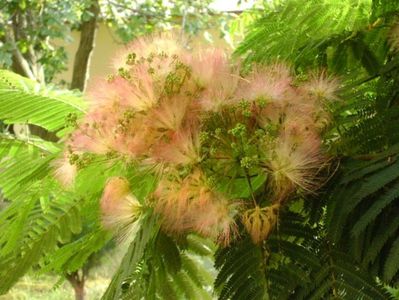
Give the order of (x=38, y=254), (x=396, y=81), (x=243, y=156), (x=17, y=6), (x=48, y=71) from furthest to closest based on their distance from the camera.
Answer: (x=48, y=71) < (x=17, y=6) < (x=38, y=254) < (x=396, y=81) < (x=243, y=156)

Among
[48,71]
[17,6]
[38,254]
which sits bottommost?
[48,71]

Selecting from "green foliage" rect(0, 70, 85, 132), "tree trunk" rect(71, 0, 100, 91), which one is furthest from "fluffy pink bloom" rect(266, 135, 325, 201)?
"tree trunk" rect(71, 0, 100, 91)

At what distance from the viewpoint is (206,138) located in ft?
1.53

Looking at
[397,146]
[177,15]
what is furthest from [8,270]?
[177,15]

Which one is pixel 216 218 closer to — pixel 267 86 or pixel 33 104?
pixel 267 86

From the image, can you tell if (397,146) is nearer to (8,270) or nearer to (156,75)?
(156,75)

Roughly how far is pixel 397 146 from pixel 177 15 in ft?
10.5

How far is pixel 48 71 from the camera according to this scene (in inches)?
140

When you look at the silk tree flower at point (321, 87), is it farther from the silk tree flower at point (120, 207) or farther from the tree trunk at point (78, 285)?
the tree trunk at point (78, 285)

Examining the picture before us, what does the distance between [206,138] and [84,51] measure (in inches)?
123

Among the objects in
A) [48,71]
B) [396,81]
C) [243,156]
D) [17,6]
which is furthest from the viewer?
[48,71]

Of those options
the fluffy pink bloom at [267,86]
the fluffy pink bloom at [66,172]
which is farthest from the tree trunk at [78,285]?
the fluffy pink bloom at [267,86]

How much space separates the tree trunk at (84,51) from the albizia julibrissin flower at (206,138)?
2.74 m

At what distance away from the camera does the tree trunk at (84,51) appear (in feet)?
11.0
